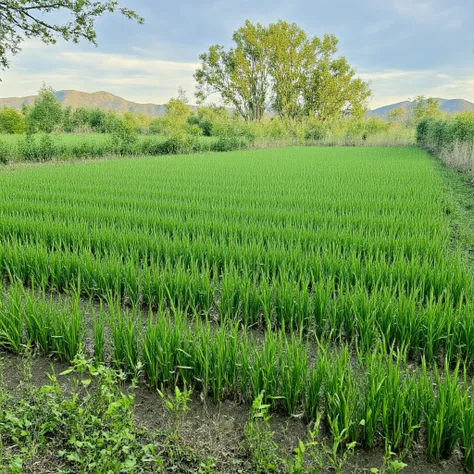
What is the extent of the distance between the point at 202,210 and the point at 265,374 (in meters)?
4.51

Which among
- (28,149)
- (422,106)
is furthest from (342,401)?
(422,106)

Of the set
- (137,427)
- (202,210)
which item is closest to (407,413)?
(137,427)

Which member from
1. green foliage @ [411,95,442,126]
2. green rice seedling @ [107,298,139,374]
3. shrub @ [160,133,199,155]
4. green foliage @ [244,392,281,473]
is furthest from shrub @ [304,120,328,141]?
green foliage @ [244,392,281,473]

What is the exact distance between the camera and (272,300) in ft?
11.4

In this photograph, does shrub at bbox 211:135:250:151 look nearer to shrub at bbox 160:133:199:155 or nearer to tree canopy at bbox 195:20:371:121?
shrub at bbox 160:133:199:155

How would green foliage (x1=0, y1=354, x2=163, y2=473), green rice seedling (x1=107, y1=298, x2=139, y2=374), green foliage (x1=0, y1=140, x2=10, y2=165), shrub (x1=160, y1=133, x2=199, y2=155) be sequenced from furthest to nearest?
1. shrub (x1=160, y1=133, x2=199, y2=155)
2. green foliage (x1=0, y1=140, x2=10, y2=165)
3. green rice seedling (x1=107, y1=298, x2=139, y2=374)
4. green foliage (x1=0, y1=354, x2=163, y2=473)

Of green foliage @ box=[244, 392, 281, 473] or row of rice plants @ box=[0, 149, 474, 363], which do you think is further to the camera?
row of rice plants @ box=[0, 149, 474, 363]

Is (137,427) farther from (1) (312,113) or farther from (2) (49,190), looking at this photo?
(1) (312,113)

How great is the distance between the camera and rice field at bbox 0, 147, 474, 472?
6.97 feet

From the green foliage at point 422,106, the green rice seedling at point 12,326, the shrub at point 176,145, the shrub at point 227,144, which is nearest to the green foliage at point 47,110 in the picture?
the shrub at point 176,145

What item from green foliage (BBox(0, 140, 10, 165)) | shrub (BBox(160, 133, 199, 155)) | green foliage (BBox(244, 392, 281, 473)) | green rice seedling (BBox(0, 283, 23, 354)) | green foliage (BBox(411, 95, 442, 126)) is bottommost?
green foliage (BBox(244, 392, 281, 473))

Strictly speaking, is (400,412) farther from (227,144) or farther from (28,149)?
(227,144)

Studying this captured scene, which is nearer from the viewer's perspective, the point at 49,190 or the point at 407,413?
the point at 407,413

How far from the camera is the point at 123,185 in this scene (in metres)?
9.45
